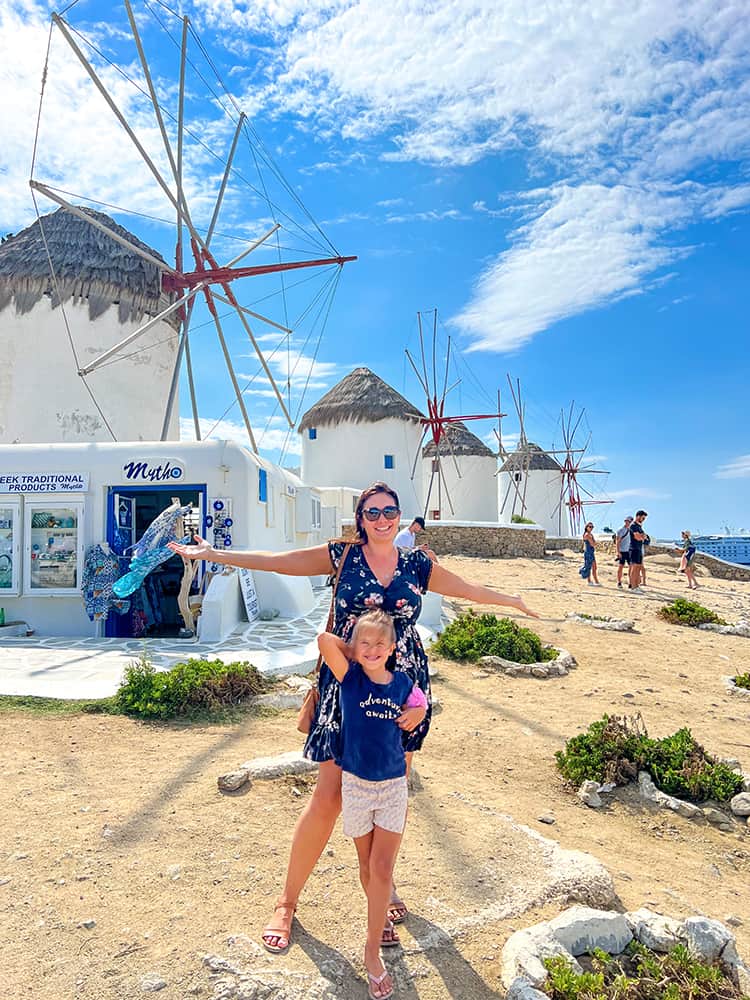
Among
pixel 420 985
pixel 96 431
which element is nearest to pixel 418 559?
pixel 420 985

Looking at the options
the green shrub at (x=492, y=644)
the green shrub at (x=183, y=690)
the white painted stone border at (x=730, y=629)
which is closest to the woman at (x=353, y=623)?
the green shrub at (x=183, y=690)

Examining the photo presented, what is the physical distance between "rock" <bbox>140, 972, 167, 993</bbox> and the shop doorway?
731cm

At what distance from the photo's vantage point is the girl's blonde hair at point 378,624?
7.73ft

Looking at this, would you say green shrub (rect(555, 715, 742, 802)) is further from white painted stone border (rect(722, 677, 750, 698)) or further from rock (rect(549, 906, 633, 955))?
white painted stone border (rect(722, 677, 750, 698))

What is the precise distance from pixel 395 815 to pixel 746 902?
2201mm

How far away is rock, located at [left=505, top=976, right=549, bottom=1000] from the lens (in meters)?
2.24

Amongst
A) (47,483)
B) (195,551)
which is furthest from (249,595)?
(195,551)

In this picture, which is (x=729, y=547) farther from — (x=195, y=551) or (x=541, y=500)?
(x=195, y=551)

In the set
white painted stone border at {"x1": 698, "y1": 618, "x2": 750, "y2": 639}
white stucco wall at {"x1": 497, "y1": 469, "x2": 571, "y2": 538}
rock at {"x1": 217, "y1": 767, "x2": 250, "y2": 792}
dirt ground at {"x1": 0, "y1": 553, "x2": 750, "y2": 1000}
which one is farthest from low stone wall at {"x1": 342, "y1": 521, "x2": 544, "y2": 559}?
rock at {"x1": 217, "y1": 767, "x2": 250, "y2": 792}

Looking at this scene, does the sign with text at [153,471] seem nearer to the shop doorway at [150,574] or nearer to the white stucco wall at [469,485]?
the shop doorway at [150,574]

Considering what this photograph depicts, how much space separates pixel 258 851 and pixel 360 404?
2594 cm

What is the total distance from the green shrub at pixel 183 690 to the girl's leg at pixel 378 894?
12.1 ft

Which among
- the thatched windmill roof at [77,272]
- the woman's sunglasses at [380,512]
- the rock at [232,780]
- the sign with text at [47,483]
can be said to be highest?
the thatched windmill roof at [77,272]

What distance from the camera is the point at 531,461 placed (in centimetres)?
3947
